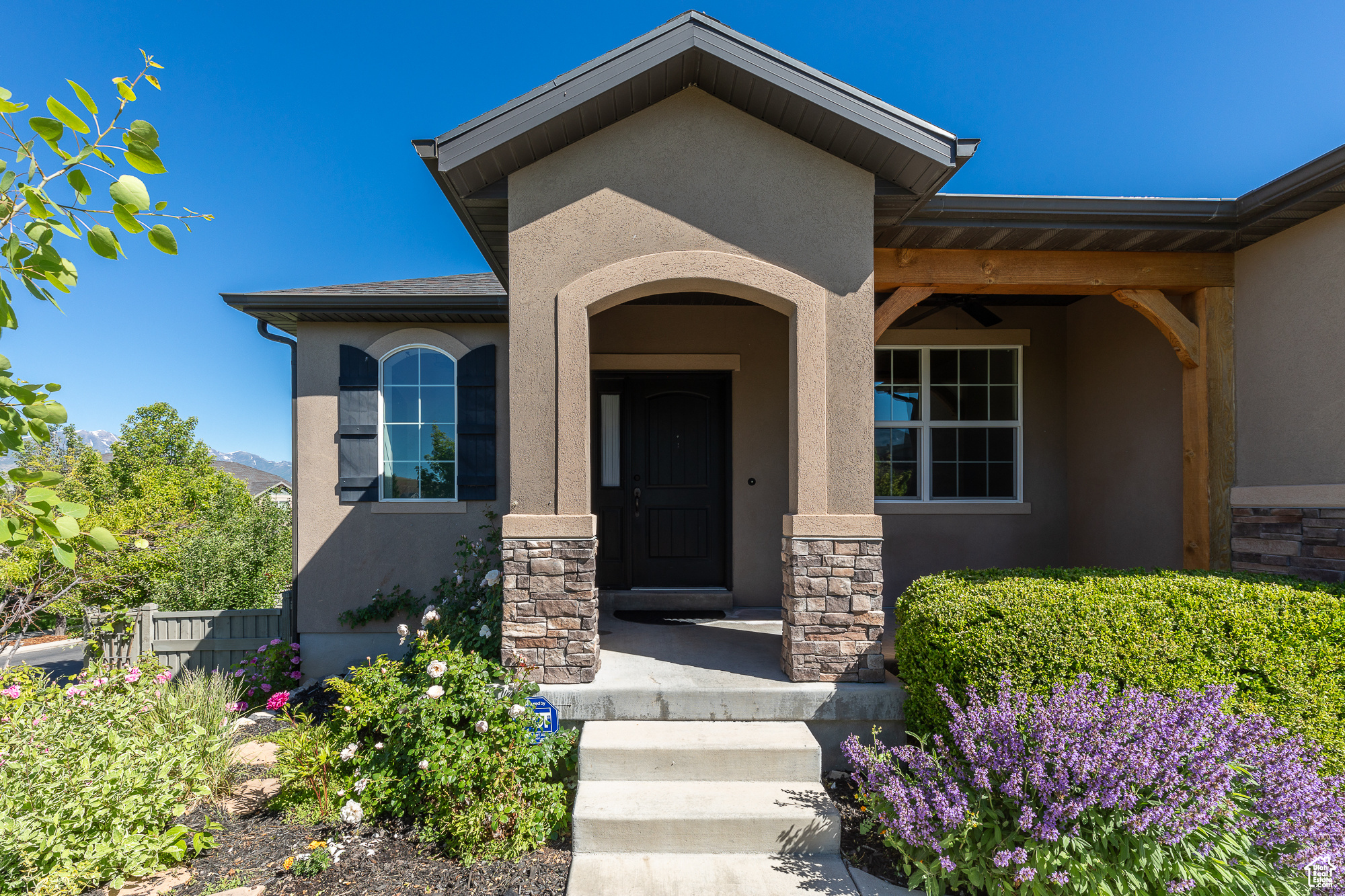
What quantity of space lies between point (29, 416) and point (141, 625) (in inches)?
262

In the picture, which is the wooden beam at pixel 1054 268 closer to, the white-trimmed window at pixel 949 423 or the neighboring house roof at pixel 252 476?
the white-trimmed window at pixel 949 423

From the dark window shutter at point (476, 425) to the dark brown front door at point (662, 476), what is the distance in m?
1.03

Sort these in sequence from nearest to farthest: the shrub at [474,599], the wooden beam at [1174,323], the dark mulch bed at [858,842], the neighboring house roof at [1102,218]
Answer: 1. the dark mulch bed at [858,842]
2. the shrub at [474,599]
3. the neighboring house roof at [1102,218]
4. the wooden beam at [1174,323]

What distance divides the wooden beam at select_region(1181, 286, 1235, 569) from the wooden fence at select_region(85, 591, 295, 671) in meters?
7.99

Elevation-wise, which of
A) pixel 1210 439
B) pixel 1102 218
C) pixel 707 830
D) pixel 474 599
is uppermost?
pixel 1102 218

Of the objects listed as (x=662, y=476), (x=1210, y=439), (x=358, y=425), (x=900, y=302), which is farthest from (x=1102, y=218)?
(x=358, y=425)

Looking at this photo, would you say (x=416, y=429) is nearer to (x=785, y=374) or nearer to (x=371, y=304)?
(x=371, y=304)

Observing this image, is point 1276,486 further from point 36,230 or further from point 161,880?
point 161,880

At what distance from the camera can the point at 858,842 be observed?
10.8 feet

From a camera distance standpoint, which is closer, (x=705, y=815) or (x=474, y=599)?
(x=705, y=815)

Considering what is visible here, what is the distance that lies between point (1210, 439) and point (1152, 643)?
2511 mm

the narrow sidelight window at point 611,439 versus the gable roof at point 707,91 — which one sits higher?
the gable roof at point 707,91

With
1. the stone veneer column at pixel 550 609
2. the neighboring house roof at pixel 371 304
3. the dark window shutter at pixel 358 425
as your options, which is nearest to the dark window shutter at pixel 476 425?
the neighboring house roof at pixel 371 304

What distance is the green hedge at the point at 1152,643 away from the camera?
3256 mm
